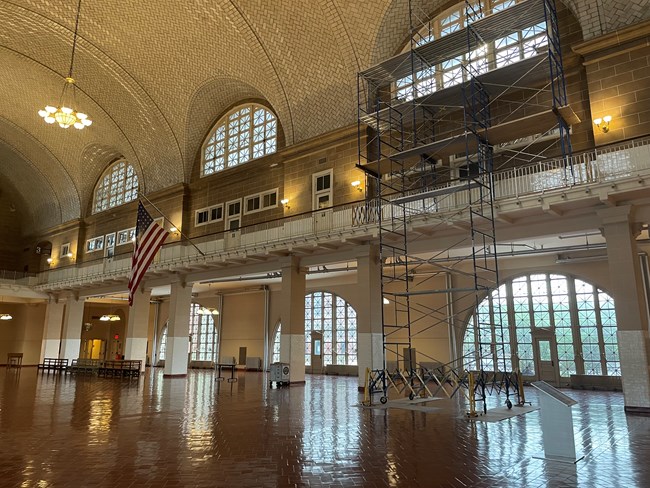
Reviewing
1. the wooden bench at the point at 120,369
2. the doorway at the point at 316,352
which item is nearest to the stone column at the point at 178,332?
the wooden bench at the point at 120,369

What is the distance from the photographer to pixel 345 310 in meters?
27.0

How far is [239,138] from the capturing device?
26391 mm

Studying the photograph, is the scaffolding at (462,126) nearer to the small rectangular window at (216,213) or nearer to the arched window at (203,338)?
the small rectangular window at (216,213)

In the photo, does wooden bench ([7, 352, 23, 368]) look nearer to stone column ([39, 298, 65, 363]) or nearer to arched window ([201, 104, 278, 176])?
stone column ([39, 298, 65, 363])

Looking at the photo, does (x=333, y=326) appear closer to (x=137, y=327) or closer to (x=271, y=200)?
(x=271, y=200)

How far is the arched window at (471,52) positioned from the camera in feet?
54.4

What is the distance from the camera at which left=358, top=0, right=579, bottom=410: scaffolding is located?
14.4 meters

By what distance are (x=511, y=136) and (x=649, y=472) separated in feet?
37.5

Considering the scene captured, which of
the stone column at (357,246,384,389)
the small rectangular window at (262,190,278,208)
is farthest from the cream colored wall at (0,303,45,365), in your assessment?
the stone column at (357,246,384,389)

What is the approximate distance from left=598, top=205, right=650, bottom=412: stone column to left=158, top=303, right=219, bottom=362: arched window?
25359 millimetres

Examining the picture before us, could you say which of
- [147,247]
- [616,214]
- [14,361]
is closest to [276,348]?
[147,247]

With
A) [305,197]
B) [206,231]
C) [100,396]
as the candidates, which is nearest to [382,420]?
[100,396]

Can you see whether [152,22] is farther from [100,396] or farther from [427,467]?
[427,467]

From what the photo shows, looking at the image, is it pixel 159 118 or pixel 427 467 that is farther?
pixel 159 118
